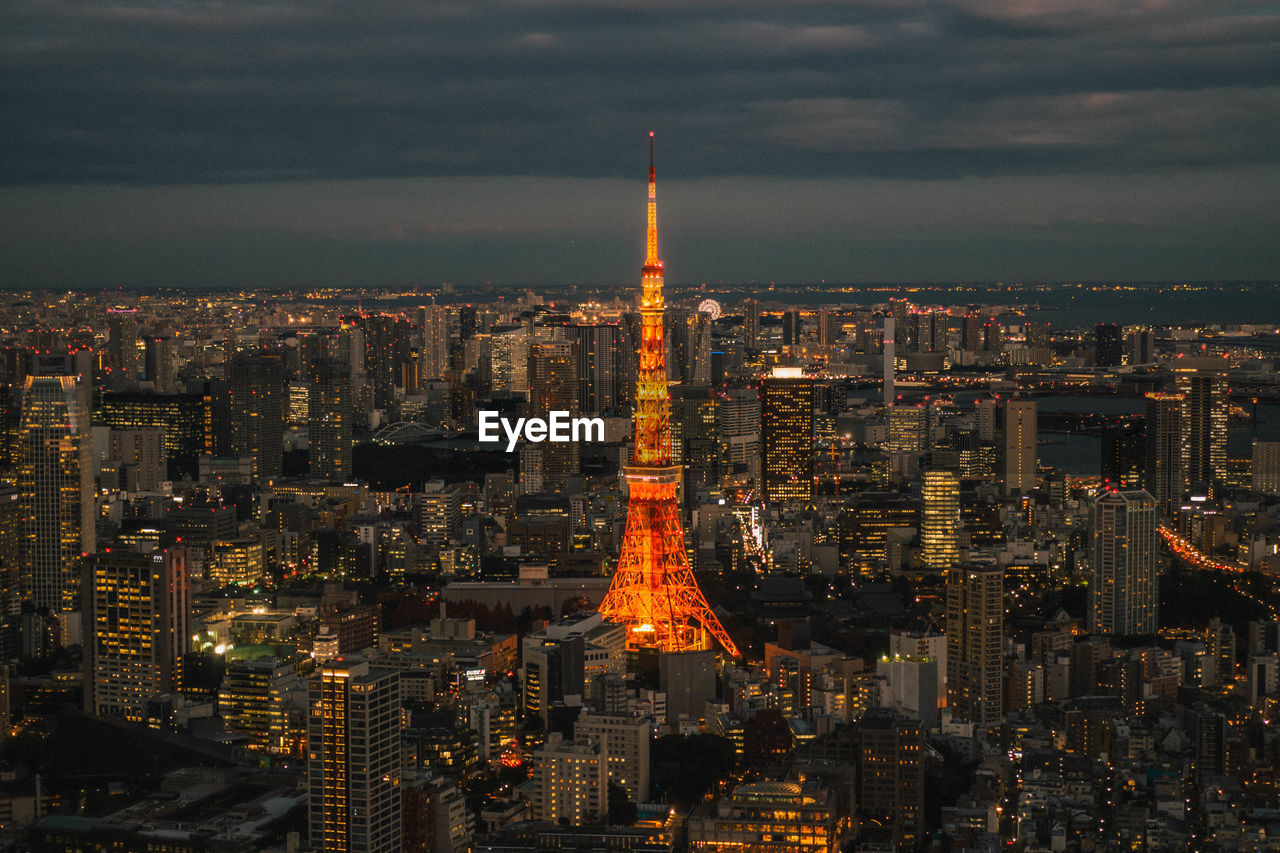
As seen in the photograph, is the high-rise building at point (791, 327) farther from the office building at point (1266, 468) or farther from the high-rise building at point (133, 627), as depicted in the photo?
the high-rise building at point (133, 627)

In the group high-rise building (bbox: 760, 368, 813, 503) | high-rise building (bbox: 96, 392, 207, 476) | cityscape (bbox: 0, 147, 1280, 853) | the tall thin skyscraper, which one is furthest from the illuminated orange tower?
the tall thin skyscraper

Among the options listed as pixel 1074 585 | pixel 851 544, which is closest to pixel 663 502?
pixel 1074 585

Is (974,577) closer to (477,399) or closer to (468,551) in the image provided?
(468,551)

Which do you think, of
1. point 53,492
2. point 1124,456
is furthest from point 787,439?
point 53,492

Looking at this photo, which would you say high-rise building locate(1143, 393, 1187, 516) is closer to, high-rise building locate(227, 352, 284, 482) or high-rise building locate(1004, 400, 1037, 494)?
high-rise building locate(1004, 400, 1037, 494)

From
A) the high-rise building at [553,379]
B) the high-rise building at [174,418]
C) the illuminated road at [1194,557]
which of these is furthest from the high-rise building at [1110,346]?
the high-rise building at [174,418]
